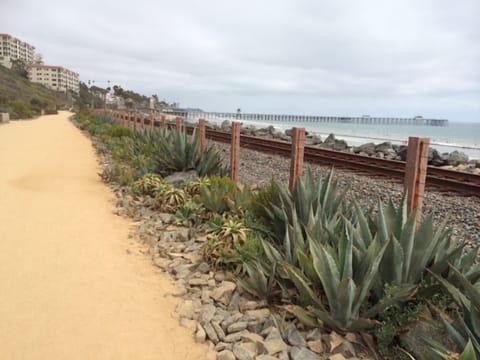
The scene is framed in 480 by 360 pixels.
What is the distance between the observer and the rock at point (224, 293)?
4.12 metres

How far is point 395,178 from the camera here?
386 inches

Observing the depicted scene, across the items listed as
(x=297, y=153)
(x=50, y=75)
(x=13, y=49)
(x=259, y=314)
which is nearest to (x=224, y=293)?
(x=259, y=314)

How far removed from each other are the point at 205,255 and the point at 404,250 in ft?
7.96

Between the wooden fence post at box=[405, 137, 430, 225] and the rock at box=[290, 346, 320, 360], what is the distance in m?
1.97

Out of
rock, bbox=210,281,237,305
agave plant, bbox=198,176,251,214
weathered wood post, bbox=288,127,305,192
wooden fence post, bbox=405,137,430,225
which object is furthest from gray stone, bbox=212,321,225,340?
weathered wood post, bbox=288,127,305,192

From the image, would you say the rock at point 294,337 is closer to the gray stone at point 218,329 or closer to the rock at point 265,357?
the rock at point 265,357

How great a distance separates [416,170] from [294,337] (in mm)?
2183

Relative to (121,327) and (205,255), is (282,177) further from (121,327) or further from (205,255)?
(121,327)

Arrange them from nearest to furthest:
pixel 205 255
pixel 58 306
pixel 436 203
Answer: pixel 58 306, pixel 205 255, pixel 436 203

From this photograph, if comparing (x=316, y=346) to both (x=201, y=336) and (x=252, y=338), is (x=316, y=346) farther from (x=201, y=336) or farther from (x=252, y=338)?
(x=201, y=336)

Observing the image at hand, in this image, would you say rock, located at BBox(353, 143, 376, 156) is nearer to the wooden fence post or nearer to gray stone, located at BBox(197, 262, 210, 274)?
the wooden fence post

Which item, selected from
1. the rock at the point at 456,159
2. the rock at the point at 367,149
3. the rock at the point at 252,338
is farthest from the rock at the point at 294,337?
the rock at the point at 367,149

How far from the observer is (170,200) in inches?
282

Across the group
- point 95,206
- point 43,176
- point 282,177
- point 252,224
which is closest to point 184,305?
point 252,224
